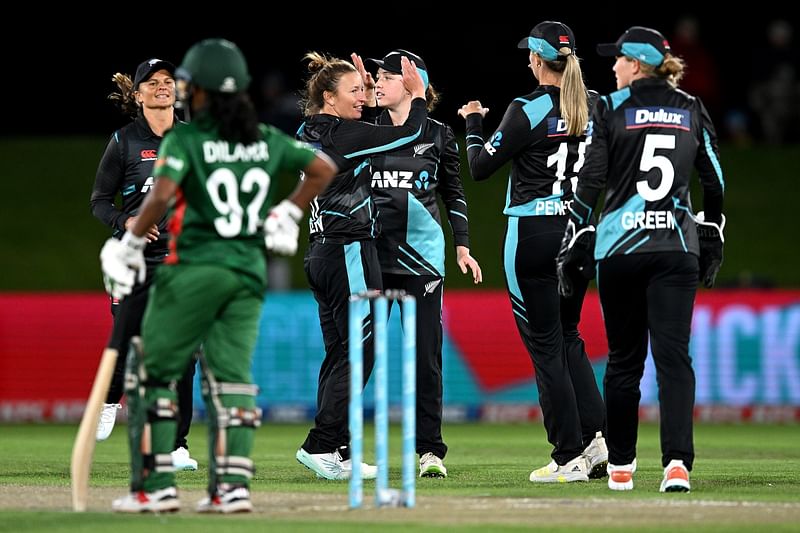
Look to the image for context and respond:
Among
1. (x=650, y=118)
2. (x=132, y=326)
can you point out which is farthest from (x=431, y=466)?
(x=650, y=118)

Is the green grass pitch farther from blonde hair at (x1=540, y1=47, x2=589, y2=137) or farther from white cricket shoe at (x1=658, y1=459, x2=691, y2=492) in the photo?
blonde hair at (x1=540, y1=47, x2=589, y2=137)

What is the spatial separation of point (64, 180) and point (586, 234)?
1405 cm

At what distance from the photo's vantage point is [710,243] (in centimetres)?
753

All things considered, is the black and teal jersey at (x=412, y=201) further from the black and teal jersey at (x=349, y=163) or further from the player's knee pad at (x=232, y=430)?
the player's knee pad at (x=232, y=430)

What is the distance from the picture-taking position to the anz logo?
8.76m

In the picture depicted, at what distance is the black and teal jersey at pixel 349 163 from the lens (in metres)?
7.95

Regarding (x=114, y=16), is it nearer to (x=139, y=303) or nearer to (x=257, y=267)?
(x=139, y=303)

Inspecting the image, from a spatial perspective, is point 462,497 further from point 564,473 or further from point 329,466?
point 329,466

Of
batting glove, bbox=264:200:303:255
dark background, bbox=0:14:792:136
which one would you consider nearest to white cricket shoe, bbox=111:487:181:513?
batting glove, bbox=264:200:303:255

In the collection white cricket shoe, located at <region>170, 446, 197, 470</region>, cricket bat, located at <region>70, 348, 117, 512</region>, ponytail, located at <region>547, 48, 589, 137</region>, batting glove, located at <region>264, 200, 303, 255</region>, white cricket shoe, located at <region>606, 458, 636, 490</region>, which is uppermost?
ponytail, located at <region>547, 48, 589, 137</region>

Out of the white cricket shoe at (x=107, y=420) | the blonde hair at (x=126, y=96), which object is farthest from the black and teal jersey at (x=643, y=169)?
the white cricket shoe at (x=107, y=420)

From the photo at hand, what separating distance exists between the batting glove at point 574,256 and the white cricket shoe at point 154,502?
2.37m

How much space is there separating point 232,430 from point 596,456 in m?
2.71

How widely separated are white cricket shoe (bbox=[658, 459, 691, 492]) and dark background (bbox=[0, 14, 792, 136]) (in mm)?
13207
